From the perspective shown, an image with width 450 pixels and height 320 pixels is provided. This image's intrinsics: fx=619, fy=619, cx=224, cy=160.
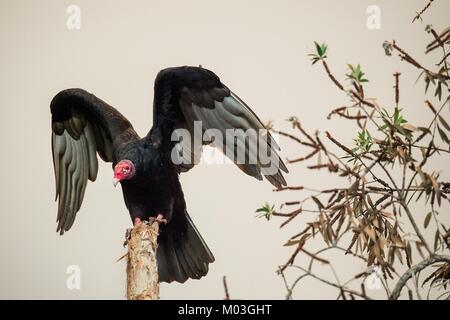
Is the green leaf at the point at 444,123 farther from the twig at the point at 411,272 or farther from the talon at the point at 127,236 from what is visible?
the talon at the point at 127,236

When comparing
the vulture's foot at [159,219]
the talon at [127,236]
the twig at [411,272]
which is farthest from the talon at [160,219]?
the twig at [411,272]

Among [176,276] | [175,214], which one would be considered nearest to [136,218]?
[175,214]

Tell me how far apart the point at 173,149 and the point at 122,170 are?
1.89ft

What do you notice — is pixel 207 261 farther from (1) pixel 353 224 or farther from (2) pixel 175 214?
(1) pixel 353 224

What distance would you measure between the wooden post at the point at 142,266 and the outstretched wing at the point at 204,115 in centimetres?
94

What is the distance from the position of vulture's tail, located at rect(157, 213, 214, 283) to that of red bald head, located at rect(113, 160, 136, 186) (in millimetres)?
822

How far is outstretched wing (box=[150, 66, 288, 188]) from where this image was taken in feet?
15.6

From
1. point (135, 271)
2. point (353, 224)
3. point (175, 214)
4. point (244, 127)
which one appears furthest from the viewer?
point (175, 214)

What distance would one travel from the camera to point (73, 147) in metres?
6.18

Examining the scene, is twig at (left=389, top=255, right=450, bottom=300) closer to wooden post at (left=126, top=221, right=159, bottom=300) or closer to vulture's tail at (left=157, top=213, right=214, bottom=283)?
wooden post at (left=126, top=221, right=159, bottom=300)

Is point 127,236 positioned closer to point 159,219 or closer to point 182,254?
point 159,219
